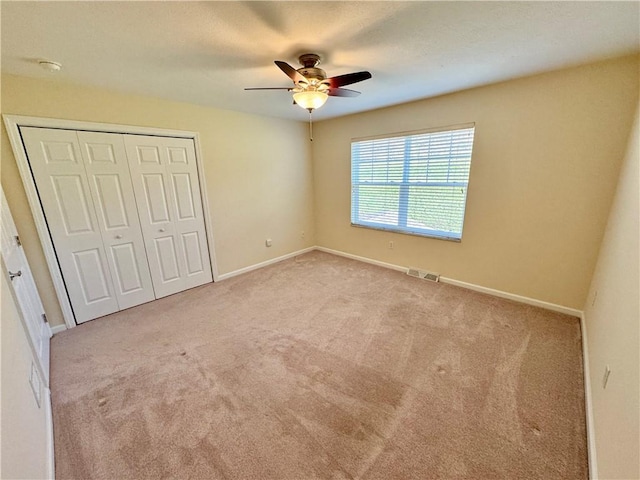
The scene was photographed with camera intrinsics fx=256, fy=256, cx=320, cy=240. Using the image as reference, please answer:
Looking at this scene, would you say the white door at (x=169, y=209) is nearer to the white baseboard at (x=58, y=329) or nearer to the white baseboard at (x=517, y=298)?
the white baseboard at (x=58, y=329)

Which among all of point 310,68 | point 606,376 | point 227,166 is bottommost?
point 606,376

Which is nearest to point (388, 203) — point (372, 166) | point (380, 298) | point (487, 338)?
point (372, 166)

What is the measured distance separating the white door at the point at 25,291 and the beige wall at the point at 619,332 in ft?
10.6

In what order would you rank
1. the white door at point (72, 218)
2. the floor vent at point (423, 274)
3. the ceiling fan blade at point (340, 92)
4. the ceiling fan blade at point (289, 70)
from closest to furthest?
the ceiling fan blade at point (289, 70) < the ceiling fan blade at point (340, 92) < the white door at point (72, 218) < the floor vent at point (423, 274)

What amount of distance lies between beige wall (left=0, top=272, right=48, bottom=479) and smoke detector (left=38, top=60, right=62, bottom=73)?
1.58 metres

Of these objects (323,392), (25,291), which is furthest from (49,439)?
(323,392)

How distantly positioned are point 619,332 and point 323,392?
1736mm

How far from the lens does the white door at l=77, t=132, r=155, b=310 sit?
2.62 meters

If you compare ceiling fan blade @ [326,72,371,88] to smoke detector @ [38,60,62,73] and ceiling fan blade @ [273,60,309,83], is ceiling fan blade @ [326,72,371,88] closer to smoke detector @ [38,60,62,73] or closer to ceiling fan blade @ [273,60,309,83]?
ceiling fan blade @ [273,60,309,83]

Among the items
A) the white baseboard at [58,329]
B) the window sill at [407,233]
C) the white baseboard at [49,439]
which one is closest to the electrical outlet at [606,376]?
the window sill at [407,233]

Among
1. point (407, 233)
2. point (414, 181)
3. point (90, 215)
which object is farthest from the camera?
point (407, 233)

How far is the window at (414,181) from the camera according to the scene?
3154 mm

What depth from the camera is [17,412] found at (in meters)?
1.13

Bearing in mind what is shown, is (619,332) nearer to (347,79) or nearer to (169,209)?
(347,79)
